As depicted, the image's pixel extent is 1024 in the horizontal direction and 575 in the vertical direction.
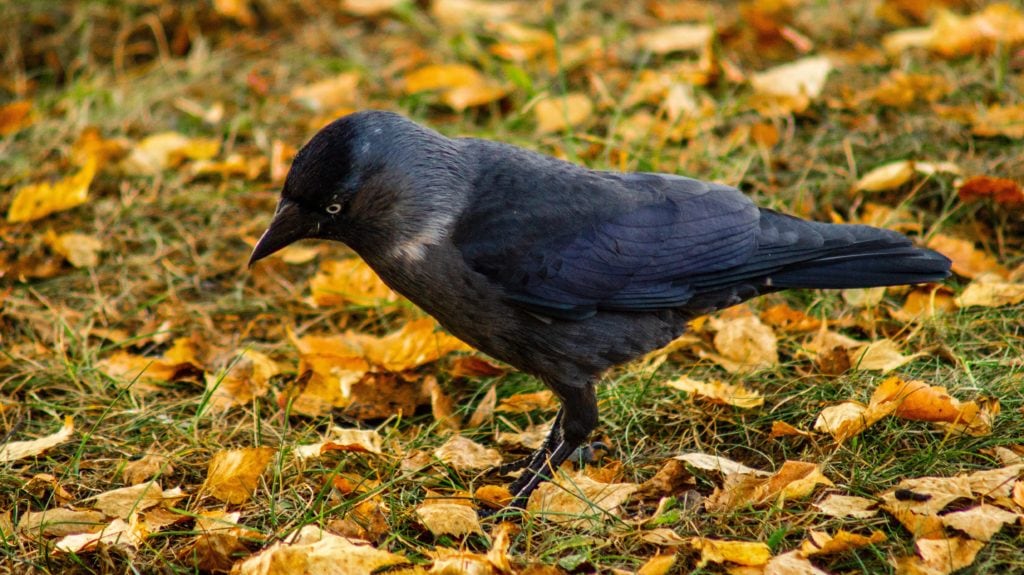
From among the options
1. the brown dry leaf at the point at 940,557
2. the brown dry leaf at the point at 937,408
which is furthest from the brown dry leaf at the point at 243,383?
the brown dry leaf at the point at 940,557

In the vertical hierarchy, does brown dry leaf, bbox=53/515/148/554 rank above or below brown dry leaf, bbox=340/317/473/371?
above

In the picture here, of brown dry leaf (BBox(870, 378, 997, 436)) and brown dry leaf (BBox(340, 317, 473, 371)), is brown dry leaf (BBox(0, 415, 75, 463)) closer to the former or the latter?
brown dry leaf (BBox(340, 317, 473, 371))

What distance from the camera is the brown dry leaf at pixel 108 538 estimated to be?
3.06 meters

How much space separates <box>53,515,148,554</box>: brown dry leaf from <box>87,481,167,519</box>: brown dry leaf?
4.7 inches

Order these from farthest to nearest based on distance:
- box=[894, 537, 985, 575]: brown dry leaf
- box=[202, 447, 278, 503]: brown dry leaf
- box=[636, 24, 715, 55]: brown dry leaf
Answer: box=[636, 24, 715, 55]: brown dry leaf
box=[202, 447, 278, 503]: brown dry leaf
box=[894, 537, 985, 575]: brown dry leaf

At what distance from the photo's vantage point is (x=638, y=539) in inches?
123

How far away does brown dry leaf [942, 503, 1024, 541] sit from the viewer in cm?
288

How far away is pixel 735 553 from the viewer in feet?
9.59

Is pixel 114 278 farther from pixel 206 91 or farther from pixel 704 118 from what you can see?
pixel 704 118

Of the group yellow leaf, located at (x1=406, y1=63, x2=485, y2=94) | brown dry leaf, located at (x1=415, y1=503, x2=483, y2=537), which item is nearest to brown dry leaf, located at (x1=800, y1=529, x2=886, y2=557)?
brown dry leaf, located at (x1=415, y1=503, x2=483, y2=537)

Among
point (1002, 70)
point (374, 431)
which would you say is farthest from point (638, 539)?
point (1002, 70)

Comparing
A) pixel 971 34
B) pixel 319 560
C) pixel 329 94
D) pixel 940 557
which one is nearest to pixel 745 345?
pixel 940 557

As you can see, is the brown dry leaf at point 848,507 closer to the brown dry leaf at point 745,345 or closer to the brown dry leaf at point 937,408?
the brown dry leaf at point 937,408

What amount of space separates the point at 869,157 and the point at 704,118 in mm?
853
